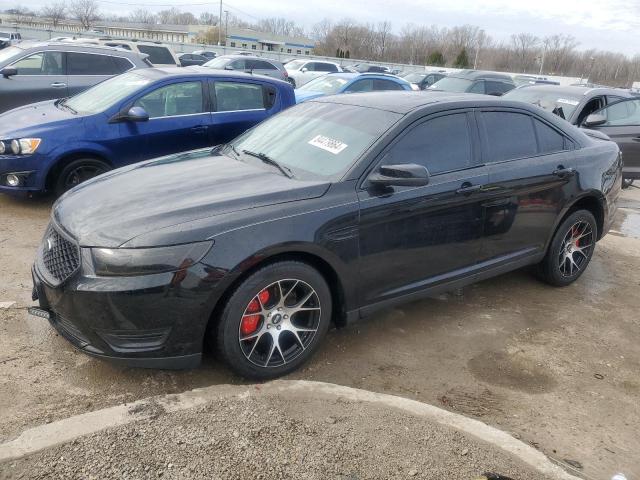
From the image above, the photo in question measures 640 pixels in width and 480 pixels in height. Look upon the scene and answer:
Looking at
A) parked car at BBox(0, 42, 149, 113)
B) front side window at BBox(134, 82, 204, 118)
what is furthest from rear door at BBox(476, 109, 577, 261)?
parked car at BBox(0, 42, 149, 113)

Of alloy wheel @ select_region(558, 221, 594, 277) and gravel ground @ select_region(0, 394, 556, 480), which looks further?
alloy wheel @ select_region(558, 221, 594, 277)

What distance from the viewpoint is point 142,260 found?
278 centimetres

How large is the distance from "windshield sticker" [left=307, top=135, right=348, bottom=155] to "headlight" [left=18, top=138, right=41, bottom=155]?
3.43 meters

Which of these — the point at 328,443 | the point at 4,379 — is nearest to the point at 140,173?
the point at 4,379

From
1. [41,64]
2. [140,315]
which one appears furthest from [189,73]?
[140,315]

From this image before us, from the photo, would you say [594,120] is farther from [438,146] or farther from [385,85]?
[385,85]

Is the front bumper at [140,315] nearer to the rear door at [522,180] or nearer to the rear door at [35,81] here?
the rear door at [522,180]

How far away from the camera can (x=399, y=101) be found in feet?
13.1

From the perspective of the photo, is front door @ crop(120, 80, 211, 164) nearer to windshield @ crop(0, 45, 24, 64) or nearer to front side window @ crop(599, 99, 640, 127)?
windshield @ crop(0, 45, 24, 64)

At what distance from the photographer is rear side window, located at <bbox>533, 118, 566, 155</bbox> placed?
4488mm

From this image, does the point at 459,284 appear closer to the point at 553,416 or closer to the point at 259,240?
the point at 553,416

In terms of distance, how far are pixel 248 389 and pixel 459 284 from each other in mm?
1853

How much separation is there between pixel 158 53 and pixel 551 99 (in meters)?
11.6

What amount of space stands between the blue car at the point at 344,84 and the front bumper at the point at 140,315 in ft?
29.0
